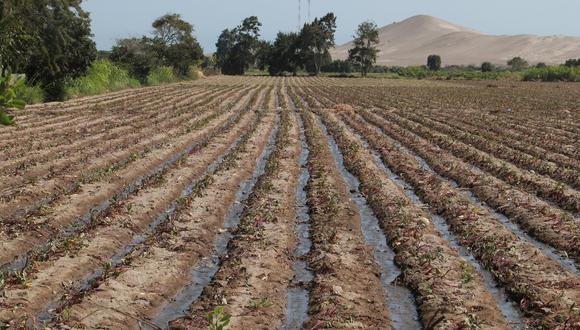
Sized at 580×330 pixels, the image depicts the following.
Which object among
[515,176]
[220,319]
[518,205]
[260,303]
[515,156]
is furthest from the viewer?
[515,156]

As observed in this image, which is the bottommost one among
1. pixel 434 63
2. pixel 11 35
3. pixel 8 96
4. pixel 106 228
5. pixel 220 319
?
pixel 434 63

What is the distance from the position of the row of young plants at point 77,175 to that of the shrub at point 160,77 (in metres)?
33.0

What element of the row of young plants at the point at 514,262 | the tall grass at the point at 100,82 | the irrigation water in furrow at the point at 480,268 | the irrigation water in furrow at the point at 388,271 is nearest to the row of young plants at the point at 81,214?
the irrigation water in furrow at the point at 388,271

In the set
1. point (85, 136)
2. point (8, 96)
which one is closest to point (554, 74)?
point (85, 136)

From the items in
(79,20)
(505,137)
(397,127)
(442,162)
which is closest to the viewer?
(442,162)

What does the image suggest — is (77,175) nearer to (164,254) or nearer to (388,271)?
(164,254)

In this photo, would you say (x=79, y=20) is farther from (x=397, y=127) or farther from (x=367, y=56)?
(x=367, y=56)

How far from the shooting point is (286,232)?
8.06 meters

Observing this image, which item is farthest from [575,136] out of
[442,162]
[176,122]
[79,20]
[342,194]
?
[79,20]

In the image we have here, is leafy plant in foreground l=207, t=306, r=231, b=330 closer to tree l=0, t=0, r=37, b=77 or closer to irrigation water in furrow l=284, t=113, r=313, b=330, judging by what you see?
irrigation water in furrow l=284, t=113, r=313, b=330

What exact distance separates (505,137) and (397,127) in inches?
143

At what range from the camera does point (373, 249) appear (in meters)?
7.68

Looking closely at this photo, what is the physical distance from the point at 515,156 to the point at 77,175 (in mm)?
9255

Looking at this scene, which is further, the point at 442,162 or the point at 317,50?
the point at 317,50
